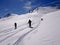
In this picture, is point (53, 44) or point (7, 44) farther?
point (7, 44)

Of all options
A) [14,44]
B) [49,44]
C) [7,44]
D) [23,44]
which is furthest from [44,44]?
[7,44]

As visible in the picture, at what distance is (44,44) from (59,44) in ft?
4.02

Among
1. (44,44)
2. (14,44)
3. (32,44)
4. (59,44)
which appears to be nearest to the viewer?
(59,44)

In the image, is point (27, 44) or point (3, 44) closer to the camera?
point (27, 44)

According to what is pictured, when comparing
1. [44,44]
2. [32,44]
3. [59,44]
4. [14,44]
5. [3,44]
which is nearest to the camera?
[59,44]

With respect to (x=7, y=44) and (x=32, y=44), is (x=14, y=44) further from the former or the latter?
(x=32, y=44)

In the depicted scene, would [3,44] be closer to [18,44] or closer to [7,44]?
[7,44]

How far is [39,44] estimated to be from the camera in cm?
848

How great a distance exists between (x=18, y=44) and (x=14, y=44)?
42cm

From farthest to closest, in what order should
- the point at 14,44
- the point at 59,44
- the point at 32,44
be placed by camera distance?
the point at 14,44
the point at 32,44
the point at 59,44

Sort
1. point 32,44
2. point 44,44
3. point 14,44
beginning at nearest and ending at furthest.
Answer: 1. point 44,44
2. point 32,44
3. point 14,44

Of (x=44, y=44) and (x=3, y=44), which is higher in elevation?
(x=44, y=44)

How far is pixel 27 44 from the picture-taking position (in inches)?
353

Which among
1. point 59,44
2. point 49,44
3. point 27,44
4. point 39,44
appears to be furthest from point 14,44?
point 59,44
